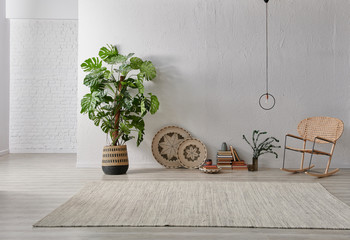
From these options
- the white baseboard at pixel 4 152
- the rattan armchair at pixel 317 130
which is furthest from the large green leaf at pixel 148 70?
the white baseboard at pixel 4 152

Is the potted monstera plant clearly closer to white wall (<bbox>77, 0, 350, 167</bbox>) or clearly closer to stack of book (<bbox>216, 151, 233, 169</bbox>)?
white wall (<bbox>77, 0, 350, 167</bbox>)

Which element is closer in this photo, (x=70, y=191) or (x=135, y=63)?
(x=70, y=191)

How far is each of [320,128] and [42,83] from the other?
5.00 metres

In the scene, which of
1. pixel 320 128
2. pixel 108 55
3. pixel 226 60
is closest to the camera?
pixel 320 128

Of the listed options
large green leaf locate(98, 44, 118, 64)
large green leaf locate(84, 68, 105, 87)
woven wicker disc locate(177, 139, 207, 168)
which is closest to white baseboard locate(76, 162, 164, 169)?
woven wicker disc locate(177, 139, 207, 168)

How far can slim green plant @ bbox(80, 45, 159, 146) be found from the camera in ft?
15.3

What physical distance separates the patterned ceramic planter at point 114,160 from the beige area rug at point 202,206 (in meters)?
0.68

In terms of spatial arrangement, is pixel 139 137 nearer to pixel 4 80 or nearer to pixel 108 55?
pixel 108 55

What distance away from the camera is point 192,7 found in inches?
207

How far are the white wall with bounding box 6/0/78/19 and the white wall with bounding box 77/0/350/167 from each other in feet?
4.81

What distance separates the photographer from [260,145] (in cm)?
512

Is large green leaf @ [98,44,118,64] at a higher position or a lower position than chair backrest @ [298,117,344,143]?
higher

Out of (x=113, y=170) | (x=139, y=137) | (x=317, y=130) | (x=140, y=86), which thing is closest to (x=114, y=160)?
(x=113, y=170)

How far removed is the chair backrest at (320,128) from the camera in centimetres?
468
